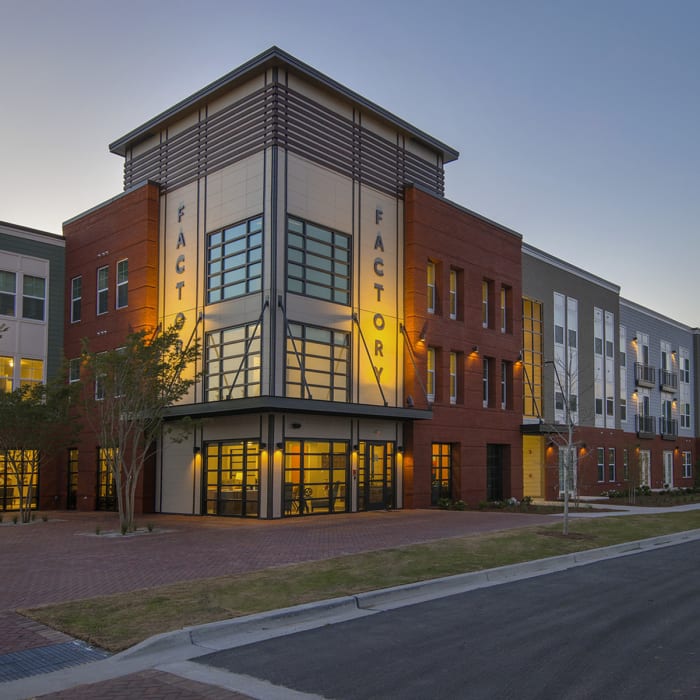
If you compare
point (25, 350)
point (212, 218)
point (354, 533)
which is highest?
point (212, 218)

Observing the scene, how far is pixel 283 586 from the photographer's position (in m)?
12.5

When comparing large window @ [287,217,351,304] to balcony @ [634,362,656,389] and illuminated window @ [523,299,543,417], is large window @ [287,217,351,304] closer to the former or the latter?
illuminated window @ [523,299,543,417]

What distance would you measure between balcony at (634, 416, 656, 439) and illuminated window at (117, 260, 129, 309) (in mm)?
35019

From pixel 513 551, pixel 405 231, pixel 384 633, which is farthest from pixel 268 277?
pixel 384 633

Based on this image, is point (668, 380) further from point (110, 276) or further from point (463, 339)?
point (110, 276)

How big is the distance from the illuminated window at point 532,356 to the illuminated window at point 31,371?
914 inches

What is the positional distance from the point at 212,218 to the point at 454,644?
2260cm

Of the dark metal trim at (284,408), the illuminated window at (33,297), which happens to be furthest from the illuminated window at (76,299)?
the dark metal trim at (284,408)

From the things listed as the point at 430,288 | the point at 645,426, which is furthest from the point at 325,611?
the point at 645,426

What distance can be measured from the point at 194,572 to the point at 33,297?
81.6ft

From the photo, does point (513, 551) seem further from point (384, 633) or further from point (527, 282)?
point (527, 282)

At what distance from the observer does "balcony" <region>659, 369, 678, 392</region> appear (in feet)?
186

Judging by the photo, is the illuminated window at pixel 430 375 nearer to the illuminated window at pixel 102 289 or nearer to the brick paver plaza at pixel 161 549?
the brick paver plaza at pixel 161 549

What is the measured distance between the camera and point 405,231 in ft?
105
